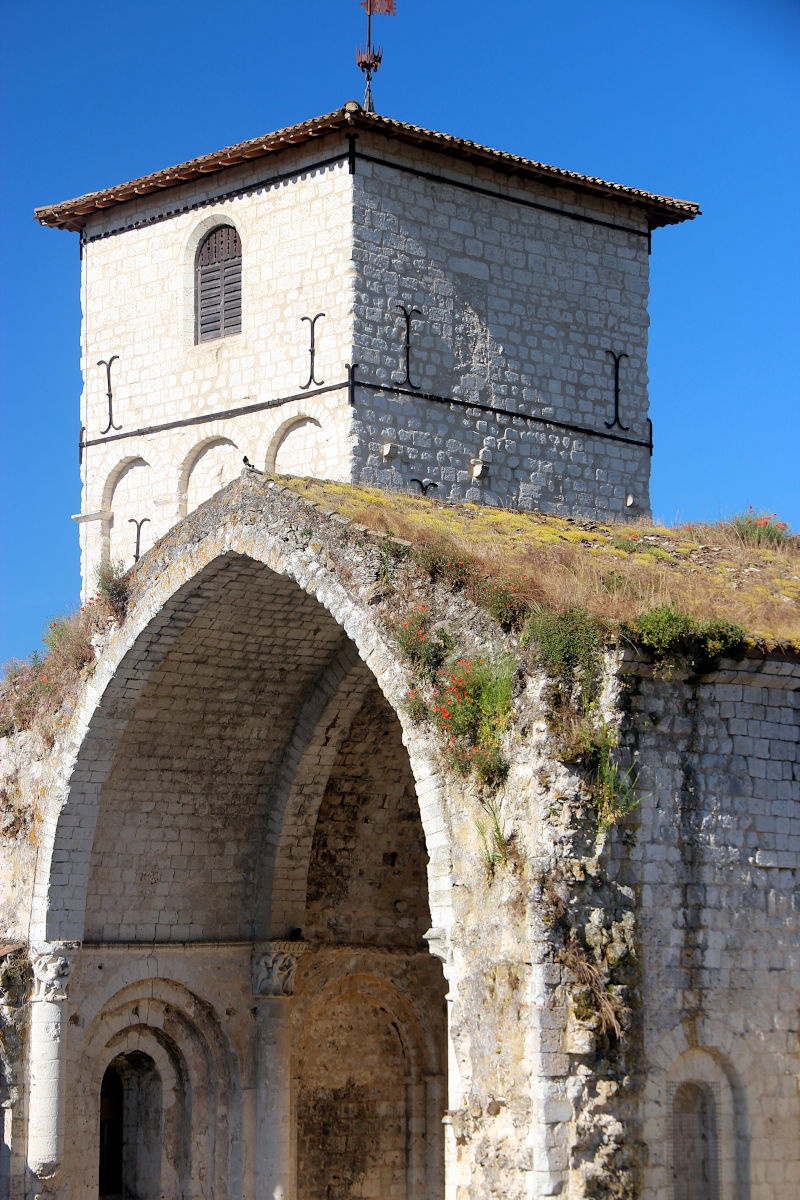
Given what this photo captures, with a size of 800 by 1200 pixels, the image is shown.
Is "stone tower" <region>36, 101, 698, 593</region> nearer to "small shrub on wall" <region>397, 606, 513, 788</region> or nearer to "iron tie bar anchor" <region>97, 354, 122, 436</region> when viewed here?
"iron tie bar anchor" <region>97, 354, 122, 436</region>

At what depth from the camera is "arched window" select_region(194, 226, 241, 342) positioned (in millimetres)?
19328

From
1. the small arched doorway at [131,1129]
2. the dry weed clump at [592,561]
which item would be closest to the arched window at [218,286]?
the dry weed clump at [592,561]

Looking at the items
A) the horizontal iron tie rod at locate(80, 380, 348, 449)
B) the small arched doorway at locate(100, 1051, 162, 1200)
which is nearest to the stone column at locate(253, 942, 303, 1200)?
the small arched doorway at locate(100, 1051, 162, 1200)

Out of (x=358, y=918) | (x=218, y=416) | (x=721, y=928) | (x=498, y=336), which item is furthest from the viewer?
(x=218, y=416)

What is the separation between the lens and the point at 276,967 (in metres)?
16.7

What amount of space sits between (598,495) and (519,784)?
929 cm

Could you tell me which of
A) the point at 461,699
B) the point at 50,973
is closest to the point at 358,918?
the point at 50,973

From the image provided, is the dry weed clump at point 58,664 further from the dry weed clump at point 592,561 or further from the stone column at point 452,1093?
the stone column at point 452,1093

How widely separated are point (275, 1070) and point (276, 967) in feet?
3.28

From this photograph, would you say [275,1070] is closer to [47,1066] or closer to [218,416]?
[47,1066]

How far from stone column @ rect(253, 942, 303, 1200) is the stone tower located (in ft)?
16.6

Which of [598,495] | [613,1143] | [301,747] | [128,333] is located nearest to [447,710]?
[613,1143]

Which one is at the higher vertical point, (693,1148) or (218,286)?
(218,286)

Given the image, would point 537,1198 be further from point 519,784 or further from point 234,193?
point 234,193
